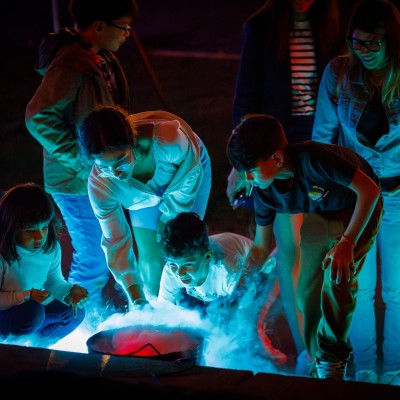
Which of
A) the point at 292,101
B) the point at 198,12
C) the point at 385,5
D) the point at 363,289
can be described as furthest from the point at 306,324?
the point at 198,12

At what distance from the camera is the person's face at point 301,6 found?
12.8 ft

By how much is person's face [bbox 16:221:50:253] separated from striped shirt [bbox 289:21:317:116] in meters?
1.59

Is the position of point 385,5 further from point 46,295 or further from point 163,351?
point 46,295

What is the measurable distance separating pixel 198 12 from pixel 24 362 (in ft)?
38.9

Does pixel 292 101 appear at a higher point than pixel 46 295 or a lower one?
higher

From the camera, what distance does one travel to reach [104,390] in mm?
2402

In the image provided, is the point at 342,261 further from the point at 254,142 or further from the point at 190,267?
the point at 190,267

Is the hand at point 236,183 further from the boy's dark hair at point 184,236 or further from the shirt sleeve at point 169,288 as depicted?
the shirt sleeve at point 169,288

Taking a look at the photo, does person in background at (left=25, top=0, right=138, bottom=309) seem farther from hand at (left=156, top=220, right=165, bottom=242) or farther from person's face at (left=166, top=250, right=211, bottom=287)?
→ person's face at (left=166, top=250, right=211, bottom=287)

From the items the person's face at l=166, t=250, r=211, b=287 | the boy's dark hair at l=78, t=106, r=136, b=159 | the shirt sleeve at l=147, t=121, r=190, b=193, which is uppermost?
the boy's dark hair at l=78, t=106, r=136, b=159

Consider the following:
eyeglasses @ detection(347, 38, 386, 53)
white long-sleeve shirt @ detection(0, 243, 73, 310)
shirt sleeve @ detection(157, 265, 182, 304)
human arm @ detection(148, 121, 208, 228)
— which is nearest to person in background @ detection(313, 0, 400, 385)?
eyeglasses @ detection(347, 38, 386, 53)

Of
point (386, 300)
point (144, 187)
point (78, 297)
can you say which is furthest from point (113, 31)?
point (386, 300)

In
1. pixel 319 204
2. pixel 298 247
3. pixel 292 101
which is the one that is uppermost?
pixel 292 101

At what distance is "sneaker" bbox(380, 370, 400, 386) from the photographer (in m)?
3.63
